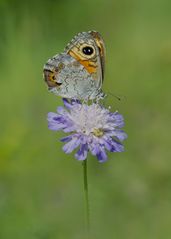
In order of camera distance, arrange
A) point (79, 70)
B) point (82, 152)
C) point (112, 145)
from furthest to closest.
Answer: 1. point (79, 70)
2. point (112, 145)
3. point (82, 152)

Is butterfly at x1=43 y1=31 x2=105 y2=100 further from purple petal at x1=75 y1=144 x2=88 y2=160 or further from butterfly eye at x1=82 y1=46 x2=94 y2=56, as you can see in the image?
purple petal at x1=75 y1=144 x2=88 y2=160

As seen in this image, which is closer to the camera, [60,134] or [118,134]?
[118,134]

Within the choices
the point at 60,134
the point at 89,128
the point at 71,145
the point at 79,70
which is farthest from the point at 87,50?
the point at 60,134

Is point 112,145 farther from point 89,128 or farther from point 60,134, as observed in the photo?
point 60,134

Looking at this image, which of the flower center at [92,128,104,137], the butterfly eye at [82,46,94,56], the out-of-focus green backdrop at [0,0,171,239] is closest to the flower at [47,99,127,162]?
the flower center at [92,128,104,137]

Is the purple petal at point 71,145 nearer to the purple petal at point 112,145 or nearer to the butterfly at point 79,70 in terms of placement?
the purple petal at point 112,145

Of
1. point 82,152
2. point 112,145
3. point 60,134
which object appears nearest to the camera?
point 82,152

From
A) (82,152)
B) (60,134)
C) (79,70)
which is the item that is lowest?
(82,152)
